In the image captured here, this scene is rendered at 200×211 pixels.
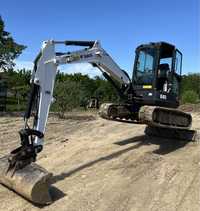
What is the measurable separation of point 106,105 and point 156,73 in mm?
1589

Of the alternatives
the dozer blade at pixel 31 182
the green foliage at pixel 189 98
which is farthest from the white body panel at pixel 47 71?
the green foliage at pixel 189 98

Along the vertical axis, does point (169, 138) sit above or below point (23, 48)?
below

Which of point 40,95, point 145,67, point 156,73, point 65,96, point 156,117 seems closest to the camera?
point 40,95

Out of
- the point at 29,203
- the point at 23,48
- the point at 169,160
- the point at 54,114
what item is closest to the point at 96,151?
the point at 169,160

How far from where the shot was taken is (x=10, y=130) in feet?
39.6

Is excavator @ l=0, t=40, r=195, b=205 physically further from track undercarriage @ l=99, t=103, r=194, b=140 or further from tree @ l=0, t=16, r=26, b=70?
tree @ l=0, t=16, r=26, b=70

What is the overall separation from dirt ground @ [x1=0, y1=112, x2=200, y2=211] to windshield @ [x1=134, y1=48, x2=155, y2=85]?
181 centimetres

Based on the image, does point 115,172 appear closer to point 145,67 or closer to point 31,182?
point 31,182

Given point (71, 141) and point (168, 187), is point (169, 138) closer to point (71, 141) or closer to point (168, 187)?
point (71, 141)

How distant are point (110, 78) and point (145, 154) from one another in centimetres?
207

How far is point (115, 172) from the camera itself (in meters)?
7.38

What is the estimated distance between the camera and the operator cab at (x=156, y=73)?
9.59m

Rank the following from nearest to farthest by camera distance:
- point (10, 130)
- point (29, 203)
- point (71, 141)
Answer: point (29, 203) → point (71, 141) → point (10, 130)

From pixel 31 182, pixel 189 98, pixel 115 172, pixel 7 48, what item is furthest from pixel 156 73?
pixel 189 98
